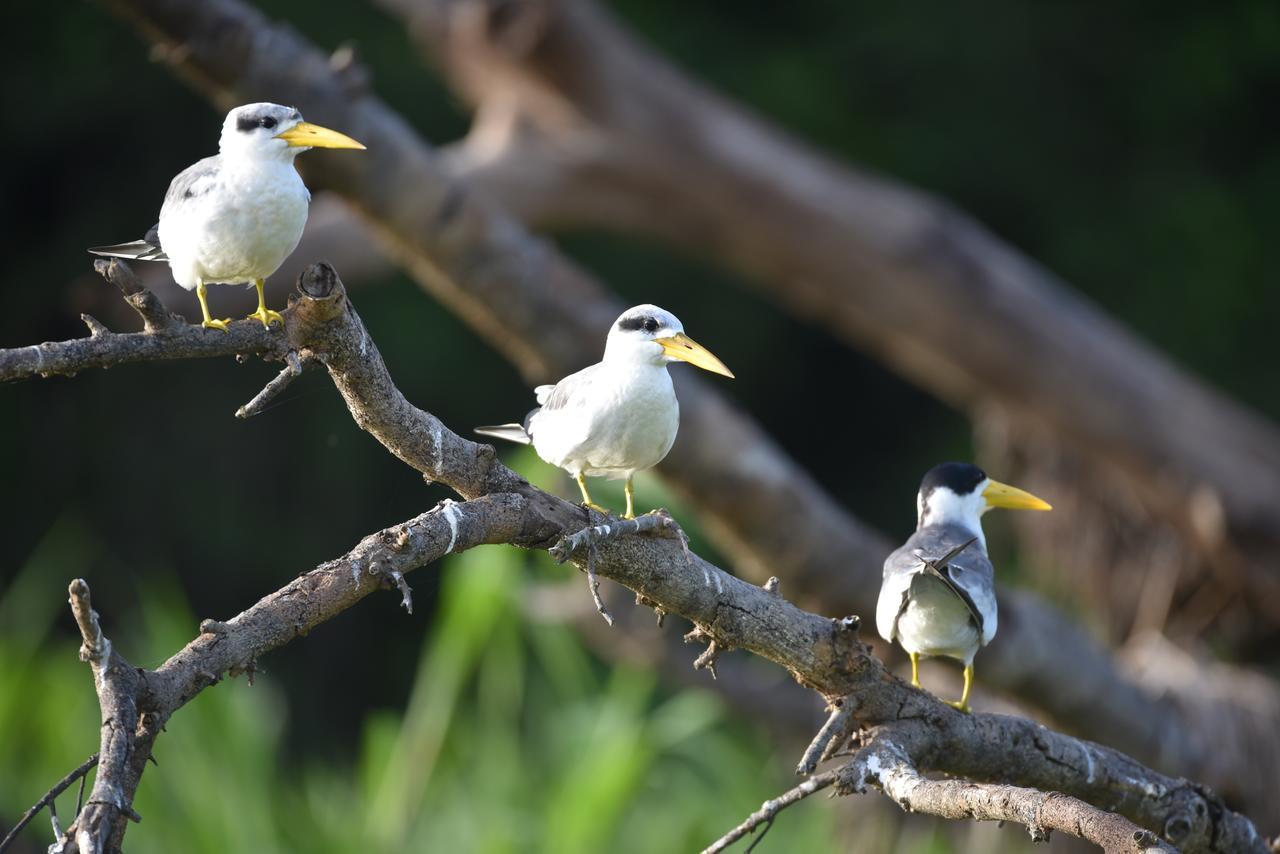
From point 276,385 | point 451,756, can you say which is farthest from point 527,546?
point 451,756

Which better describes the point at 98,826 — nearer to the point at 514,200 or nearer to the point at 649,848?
the point at 514,200

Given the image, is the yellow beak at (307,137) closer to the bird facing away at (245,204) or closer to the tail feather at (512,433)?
the bird facing away at (245,204)

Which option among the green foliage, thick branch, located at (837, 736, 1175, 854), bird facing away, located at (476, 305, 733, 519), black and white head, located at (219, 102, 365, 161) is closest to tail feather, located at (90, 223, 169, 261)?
black and white head, located at (219, 102, 365, 161)

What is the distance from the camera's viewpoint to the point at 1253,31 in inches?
299

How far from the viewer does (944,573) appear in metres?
2.28

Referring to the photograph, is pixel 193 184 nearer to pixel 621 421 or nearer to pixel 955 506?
pixel 621 421

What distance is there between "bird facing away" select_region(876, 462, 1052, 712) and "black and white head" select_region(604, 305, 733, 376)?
506 millimetres

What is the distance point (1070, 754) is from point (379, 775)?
348 centimetres

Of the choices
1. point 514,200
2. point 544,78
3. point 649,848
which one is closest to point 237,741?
point 649,848

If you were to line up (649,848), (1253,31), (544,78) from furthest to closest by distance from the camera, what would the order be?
(1253,31) < (649,848) < (544,78)

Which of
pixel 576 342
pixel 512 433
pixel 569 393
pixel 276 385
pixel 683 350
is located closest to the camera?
pixel 276 385

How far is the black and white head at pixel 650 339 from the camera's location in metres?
2.00

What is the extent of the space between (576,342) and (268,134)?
97.7 inches

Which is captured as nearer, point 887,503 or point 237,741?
point 237,741
